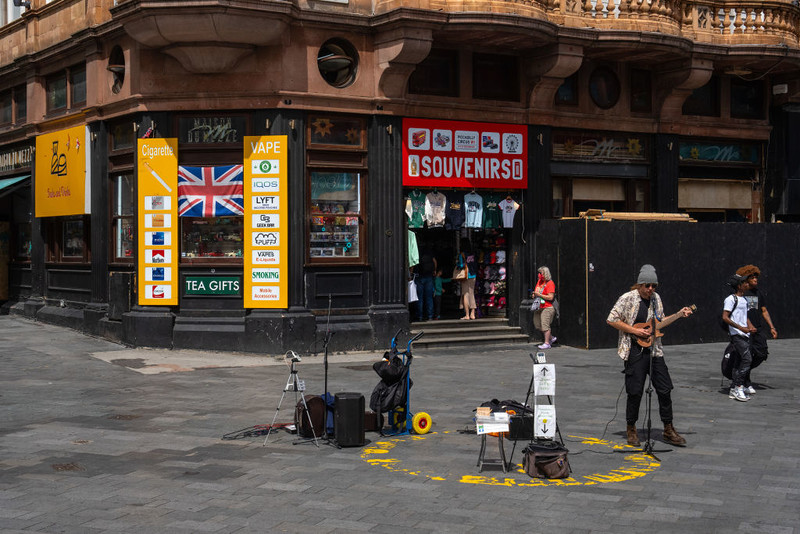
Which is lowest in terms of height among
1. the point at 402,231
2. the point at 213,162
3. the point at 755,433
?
the point at 755,433

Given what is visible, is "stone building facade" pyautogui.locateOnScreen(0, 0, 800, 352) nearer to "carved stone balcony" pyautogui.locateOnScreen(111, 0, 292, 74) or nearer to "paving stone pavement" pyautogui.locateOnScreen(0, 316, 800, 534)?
"carved stone balcony" pyautogui.locateOnScreen(111, 0, 292, 74)

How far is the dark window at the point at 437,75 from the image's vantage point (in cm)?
1859

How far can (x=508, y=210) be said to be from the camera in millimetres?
19453

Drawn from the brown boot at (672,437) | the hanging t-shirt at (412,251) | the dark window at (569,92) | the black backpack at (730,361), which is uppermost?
the dark window at (569,92)

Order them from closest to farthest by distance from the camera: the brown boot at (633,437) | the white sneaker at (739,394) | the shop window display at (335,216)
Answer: the brown boot at (633,437) < the white sneaker at (739,394) < the shop window display at (335,216)

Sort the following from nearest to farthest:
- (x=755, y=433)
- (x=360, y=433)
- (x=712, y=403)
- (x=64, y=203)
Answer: (x=360, y=433)
(x=755, y=433)
(x=712, y=403)
(x=64, y=203)

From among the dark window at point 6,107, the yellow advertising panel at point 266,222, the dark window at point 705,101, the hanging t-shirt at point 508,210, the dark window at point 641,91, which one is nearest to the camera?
the yellow advertising panel at point 266,222

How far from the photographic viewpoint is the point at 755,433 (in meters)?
10.3

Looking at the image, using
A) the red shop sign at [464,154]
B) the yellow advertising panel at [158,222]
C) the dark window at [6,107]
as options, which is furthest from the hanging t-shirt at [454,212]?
the dark window at [6,107]

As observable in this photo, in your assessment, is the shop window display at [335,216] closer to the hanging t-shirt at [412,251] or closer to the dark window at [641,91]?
the hanging t-shirt at [412,251]

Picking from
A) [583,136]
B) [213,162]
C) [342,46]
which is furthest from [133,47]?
[583,136]

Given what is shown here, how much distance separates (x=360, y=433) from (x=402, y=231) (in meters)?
9.05

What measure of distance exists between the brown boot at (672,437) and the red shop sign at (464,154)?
9.54 metres

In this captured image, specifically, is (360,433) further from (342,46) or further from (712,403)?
(342,46)
